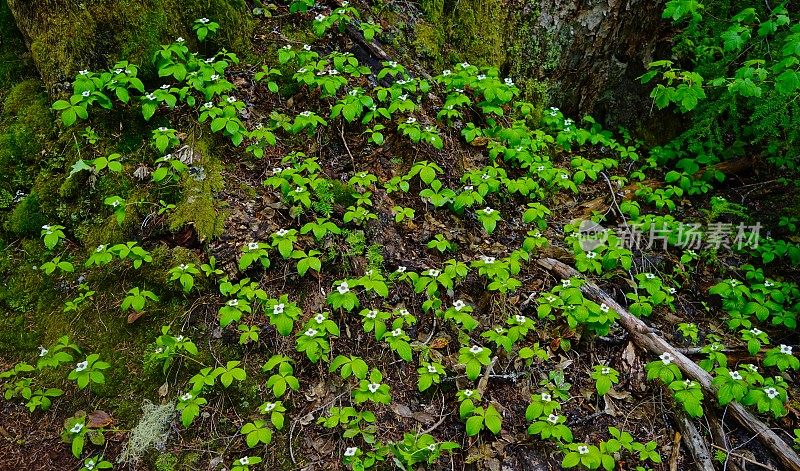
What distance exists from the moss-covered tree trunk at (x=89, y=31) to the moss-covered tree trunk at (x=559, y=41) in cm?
258

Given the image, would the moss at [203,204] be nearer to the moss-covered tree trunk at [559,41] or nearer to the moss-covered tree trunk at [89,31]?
the moss-covered tree trunk at [89,31]

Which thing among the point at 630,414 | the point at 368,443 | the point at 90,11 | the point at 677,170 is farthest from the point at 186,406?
the point at 677,170

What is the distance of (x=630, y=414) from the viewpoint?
3.50 meters

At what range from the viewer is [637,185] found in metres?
5.38

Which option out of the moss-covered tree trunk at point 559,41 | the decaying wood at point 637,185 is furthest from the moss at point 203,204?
the decaying wood at point 637,185

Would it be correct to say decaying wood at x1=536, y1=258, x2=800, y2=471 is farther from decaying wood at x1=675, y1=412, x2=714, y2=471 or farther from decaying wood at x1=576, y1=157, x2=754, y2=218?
decaying wood at x1=576, y1=157, x2=754, y2=218

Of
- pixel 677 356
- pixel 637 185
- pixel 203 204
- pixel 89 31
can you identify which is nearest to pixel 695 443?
pixel 677 356

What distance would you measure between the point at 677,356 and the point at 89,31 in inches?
205

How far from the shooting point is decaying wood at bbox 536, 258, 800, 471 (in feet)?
10.6

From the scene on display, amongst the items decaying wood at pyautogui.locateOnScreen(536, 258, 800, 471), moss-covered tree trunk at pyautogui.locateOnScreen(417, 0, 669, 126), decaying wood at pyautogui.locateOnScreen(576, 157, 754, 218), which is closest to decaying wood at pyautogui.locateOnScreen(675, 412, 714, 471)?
decaying wood at pyautogui.locateOnScreen(536, 258, 800, 471)

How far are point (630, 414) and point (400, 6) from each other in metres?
4.51

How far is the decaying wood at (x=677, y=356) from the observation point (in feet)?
10.6

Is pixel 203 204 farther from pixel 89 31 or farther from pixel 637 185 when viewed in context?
pixel 637 185

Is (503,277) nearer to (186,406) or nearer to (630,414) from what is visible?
(630,414)
